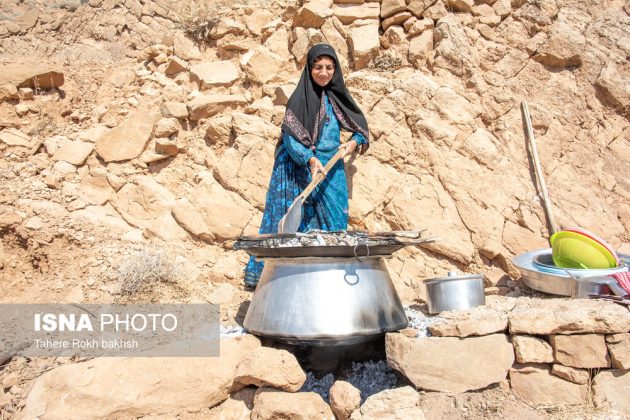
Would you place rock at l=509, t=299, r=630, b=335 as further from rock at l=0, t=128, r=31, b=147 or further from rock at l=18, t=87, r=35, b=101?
rock at l=18, t=87, r=35, b=101

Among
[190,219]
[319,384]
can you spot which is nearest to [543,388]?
[319,384]

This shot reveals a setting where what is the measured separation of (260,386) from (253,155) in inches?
82.0

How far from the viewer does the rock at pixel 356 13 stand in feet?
14.4

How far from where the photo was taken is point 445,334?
85.7 inches

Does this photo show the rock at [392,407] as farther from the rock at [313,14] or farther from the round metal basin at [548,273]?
the rock at [313,14]

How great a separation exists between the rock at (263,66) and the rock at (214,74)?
15 centimetres

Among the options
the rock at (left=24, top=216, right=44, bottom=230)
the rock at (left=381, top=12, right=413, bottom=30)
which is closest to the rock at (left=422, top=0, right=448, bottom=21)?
the rock at (left=381, top=12, right=413, bottom=30)

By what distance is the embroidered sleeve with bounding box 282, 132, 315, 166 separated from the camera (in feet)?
10.5

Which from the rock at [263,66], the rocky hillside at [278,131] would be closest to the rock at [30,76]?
the rocky hillside at [278,131]

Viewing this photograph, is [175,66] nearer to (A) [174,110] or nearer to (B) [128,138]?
(A) [174,110]

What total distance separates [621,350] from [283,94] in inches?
120

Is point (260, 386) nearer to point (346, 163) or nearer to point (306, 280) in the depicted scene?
point (306, 280)

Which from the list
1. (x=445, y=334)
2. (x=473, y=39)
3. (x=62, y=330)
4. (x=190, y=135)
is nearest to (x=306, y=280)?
(x=445, y=334)

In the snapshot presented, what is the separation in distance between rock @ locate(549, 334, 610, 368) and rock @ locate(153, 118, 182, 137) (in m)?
3.29
